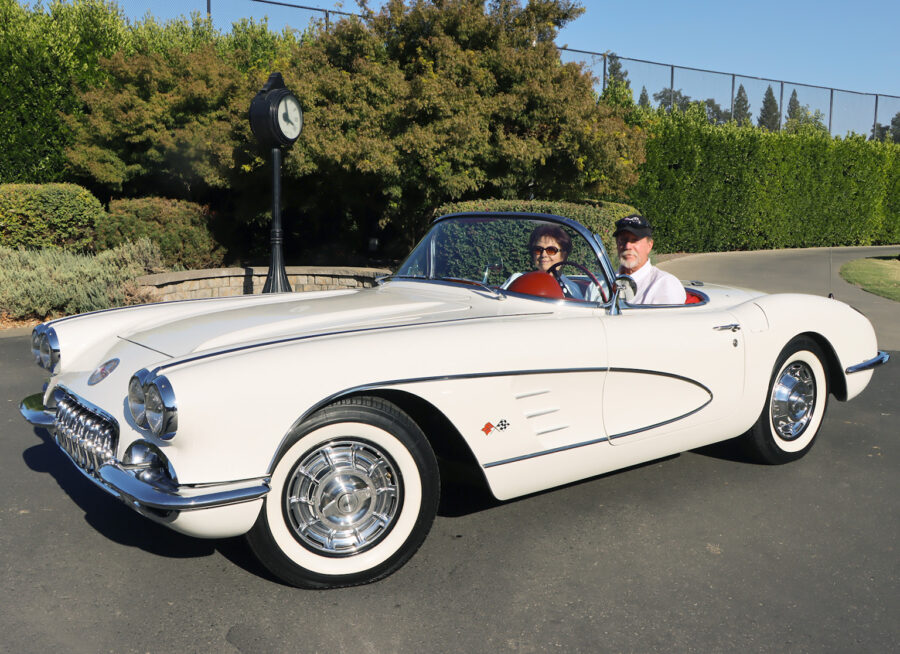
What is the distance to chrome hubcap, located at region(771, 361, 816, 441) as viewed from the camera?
13.7 ft

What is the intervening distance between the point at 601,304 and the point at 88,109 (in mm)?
13297

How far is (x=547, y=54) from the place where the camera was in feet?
38.7

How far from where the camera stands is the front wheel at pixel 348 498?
266 centimetres

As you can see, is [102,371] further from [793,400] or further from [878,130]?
[878,130]

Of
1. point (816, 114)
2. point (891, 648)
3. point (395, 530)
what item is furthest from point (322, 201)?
point (816, 114)

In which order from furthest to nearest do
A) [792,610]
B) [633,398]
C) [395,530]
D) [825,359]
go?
1. [825,359]
2. [633,398]
3. [395,530]
4. [792,610]

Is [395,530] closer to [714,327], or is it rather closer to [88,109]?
[714,327]

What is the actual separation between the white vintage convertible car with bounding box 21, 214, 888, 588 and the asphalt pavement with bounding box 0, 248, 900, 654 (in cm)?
26

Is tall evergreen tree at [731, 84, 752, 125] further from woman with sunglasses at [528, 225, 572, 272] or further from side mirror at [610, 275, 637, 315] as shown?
side mirror at [610, 275, 637, 315]

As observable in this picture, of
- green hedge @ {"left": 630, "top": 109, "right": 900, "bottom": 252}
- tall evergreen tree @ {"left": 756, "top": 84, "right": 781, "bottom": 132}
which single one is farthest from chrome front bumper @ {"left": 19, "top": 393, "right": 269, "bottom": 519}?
tall evergreen tree @ {"left": 756, "top": 84, "right": 781, "bottom": 132}

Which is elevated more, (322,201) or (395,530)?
(322,201)

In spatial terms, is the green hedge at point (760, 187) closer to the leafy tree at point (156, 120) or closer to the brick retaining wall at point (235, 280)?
the leafy tree at point (156, 120)

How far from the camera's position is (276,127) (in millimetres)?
9086

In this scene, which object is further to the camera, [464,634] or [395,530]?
[395,530]
